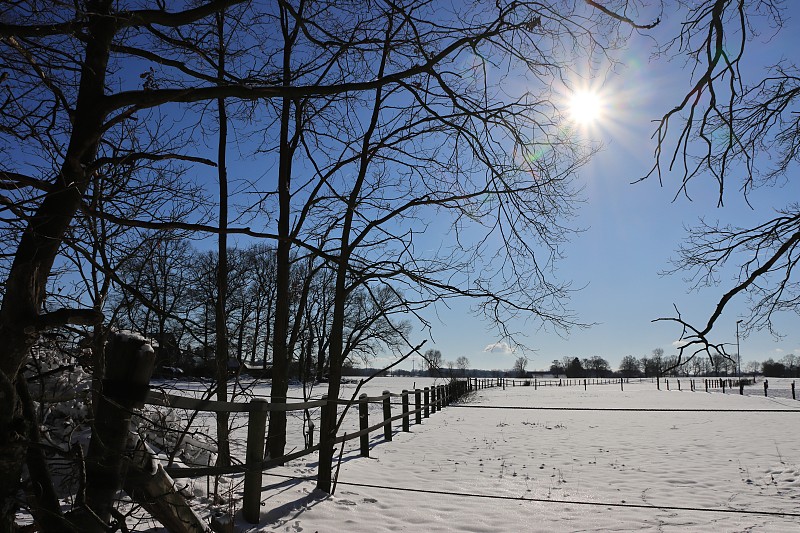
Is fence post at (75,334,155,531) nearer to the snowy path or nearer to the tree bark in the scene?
the tree bark

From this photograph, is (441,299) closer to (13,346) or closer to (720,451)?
(13,346)

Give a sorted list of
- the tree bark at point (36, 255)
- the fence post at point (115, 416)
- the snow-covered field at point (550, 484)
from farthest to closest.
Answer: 1. the snow-covered field at point (550, 484)
2. the fence post at point (115, 416)
3. the tree bark at point (36, 255)

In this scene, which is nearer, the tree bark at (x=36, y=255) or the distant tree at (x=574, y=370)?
the tree bark at (x=36, y=255)

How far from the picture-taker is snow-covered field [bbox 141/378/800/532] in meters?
5.45

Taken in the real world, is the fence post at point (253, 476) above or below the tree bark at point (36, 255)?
below

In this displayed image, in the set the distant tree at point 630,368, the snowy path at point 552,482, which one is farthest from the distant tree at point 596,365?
the snowy path at point 552,482

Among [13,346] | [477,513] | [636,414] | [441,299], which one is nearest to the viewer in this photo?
[13,346]

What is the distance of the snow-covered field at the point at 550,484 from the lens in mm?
5449

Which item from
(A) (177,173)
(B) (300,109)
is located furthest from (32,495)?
(B) (300,109)

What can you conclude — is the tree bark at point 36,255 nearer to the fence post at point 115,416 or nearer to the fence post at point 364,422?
the fence post at point 115,416

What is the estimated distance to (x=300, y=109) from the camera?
7477mm

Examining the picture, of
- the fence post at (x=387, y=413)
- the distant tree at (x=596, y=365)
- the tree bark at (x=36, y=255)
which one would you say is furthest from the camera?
the distant tree at (x=596, y=365)

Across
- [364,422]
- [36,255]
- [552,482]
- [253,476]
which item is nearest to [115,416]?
[36,255]

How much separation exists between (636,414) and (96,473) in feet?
71.8
